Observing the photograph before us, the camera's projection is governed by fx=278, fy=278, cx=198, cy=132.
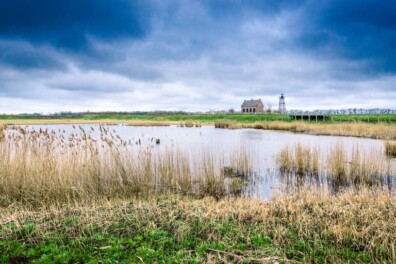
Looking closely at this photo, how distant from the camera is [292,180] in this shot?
34.5 ft

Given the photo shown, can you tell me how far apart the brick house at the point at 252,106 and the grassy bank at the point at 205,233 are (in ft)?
260

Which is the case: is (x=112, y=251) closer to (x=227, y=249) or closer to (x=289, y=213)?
(x=227, y=249)

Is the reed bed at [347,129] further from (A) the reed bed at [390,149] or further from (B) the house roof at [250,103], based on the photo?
(B) the house roof at [250,103]

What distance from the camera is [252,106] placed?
8469cm

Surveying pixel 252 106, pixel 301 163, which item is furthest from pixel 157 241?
pixel 252 106

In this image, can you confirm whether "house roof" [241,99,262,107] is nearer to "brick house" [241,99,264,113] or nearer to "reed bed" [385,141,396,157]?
"brick house" [241,99,264,113]

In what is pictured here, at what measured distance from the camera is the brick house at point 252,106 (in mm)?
84050

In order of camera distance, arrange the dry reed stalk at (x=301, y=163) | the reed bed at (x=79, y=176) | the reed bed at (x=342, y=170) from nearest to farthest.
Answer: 1. the reed bed at (x=79, y=176)
2. the reed bed at (x=342, y=170)
3. the dry reed stalk at (x=301, y=163)

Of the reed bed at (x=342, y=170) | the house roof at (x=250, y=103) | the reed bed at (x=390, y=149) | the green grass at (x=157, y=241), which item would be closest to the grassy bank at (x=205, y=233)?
the green grass at (x=157, y=241)

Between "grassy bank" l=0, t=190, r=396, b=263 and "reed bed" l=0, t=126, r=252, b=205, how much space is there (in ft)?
3.27

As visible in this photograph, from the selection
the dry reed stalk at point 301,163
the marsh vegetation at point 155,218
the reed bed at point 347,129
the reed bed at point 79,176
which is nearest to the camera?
the marsh vegetation at point 155,218

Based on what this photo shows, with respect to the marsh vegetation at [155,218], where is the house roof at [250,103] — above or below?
above

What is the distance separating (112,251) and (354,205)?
5.00m

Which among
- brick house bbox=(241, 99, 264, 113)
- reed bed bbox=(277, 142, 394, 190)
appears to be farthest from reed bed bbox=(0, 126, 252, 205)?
brick house bbox=(241, 99, 264, 113)
